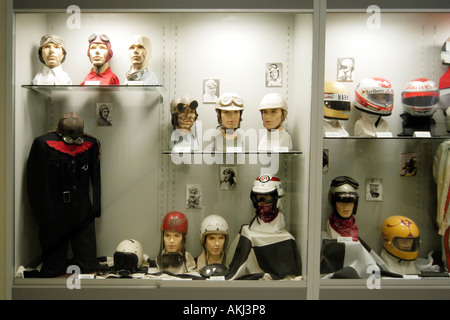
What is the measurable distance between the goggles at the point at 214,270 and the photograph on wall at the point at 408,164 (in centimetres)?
137

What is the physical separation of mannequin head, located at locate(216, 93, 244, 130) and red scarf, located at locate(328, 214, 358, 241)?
0.85m

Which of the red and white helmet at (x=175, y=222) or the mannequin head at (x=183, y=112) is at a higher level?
the mannequin head at (x=183, y=112)

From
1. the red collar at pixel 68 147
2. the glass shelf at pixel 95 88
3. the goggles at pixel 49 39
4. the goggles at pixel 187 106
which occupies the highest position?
the goggles at pixel 49 39

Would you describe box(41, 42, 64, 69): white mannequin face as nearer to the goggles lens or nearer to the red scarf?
the goggles lens

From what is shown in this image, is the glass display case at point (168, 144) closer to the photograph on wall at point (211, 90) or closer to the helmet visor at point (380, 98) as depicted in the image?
the photograph on wall at point (211, 90)

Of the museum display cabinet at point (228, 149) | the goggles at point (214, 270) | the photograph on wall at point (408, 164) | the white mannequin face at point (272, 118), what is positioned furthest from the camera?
the photograph on wall at point (408, 164)

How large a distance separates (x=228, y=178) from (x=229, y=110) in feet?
1.46

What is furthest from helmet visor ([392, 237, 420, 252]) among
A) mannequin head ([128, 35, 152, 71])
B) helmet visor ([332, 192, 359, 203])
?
mannequin head ([128, 35, 152, 71])

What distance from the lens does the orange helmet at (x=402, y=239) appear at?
2.14 m

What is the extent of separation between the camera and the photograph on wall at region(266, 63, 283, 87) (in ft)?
7.13

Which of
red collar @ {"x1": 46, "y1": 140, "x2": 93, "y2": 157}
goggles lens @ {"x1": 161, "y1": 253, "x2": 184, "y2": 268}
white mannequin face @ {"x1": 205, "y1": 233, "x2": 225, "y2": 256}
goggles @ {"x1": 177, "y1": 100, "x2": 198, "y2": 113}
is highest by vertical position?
goggles @ {"x1": 177, "y1": 100, "x2": 198, "y2": 113}

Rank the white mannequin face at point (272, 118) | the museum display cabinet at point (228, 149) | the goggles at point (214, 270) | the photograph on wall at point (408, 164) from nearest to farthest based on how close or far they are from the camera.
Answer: the museum display cabinet at point (228, 149)
the goggles at point (214, 270)
the white mannequin face at point (272, 118)
the photograph on wall at point (408, 164)

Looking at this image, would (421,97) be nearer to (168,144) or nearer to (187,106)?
(187,106)

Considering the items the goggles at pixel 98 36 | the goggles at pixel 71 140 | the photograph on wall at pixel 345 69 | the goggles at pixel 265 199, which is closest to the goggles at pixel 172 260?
the goggles at pixel 265 199
